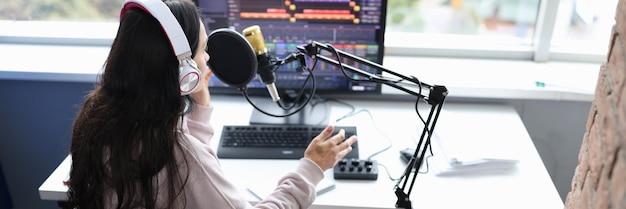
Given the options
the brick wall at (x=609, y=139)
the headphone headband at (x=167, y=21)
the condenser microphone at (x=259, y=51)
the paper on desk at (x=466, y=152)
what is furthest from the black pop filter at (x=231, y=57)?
A: the brick wall at (x=609, y=139)

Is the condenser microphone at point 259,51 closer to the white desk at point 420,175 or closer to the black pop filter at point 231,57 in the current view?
the black pop filter at point 231,57

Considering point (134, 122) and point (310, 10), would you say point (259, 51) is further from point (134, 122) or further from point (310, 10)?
point (134, 122)

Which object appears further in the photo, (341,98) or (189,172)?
(341,98)

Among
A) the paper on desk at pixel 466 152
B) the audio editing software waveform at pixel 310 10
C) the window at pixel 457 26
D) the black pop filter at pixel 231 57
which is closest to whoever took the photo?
the black pop filter at pixel 231 57

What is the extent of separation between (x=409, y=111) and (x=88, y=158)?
3.50 ft

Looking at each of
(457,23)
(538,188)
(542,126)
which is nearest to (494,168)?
(538,188)

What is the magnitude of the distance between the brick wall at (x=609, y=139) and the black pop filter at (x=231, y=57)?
2.35 feet

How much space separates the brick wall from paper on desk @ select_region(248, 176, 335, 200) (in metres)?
0.57

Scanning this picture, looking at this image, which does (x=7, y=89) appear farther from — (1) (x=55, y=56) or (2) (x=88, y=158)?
(2) (x=88, y=158)

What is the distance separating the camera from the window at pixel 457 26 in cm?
201

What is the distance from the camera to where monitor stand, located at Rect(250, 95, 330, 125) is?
170 centimetres

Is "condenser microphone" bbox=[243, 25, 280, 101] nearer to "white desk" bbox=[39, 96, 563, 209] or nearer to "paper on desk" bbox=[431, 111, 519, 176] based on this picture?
"white desk" bbox=[39, 96, 563, 209]

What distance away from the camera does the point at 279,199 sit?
49.2 inches

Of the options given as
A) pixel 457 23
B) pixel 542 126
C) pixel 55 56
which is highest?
pixel 457 23
